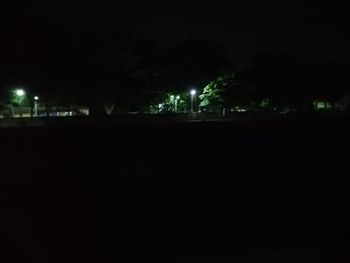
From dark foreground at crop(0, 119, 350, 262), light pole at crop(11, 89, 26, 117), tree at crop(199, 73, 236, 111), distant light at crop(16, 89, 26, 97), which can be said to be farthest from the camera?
tree at crop(199, 73, 236, 111)

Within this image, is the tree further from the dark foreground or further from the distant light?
the dark foreground

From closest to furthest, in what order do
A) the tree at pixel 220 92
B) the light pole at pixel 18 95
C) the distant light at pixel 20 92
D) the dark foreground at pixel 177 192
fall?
the dark foreground at pixel 177 192 < the distant light at pixel 20 92 < the light pole at pixel 18 95 < the tree at pixel 220 92

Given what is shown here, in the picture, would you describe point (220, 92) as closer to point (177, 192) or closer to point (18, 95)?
point (18, 95)

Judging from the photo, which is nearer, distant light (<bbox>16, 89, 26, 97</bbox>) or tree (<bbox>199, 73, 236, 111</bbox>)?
distant light (<bbox>16, 89, 26, 97</bbox>)

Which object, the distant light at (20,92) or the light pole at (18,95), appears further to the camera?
the light pole at (18,95)

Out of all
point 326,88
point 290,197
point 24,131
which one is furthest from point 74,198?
point 326,88

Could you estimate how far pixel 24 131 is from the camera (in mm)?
11031

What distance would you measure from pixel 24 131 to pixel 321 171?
25.4 ft

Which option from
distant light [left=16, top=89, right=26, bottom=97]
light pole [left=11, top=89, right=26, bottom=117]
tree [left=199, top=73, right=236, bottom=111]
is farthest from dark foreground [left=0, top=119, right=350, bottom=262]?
tree [left=199, top=73, right=236, bottom=111]

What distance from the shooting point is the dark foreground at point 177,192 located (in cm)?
816

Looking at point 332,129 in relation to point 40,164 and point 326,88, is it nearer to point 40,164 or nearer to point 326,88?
point 40,164

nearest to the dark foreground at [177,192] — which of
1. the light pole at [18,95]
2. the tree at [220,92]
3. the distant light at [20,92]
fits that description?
the distant light at [20,92]

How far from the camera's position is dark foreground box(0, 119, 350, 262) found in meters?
8.16

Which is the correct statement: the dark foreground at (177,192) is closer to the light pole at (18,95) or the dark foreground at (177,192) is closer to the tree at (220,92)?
the light pole at (18,95)
